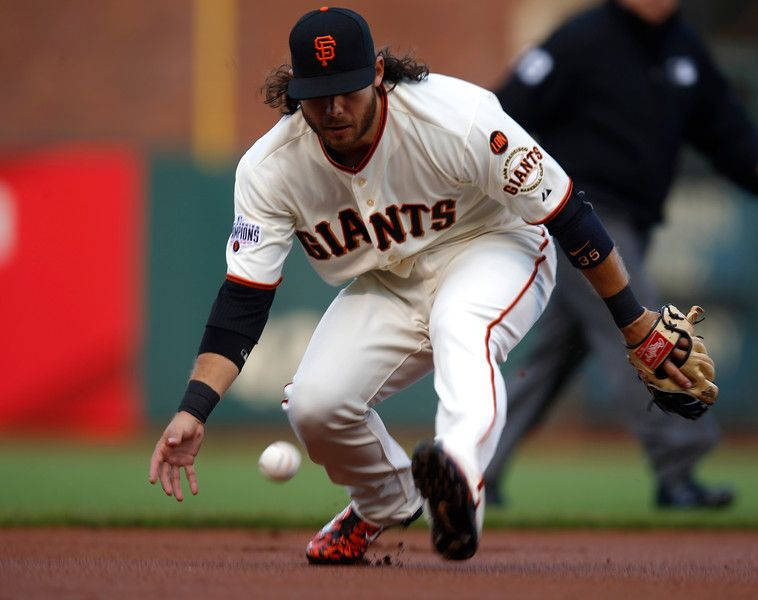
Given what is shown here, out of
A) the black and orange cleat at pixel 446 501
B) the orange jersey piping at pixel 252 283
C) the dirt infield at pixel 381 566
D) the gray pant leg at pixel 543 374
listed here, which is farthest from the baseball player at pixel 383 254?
the gray pant leg at pixel 543 374

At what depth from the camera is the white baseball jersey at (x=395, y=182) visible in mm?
4344

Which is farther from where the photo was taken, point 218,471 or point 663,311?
point 218,471

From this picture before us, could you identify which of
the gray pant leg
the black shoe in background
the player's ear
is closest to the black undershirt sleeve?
the player's ear

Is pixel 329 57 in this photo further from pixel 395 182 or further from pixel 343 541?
pixel 343 541

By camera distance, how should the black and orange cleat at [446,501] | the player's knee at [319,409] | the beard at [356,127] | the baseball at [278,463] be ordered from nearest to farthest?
the black and orange cleat at [446,501] → the beard at [356,127] → the player's knee at [319,409] → the baseball at [278,463]

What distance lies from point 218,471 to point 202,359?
421 cm

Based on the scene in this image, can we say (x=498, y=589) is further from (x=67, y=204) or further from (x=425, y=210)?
(x=67, y=204)

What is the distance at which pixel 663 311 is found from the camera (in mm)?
4508

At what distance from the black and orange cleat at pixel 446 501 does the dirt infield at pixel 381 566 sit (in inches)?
4.8

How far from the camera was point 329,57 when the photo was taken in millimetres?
4125

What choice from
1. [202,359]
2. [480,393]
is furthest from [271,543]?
[480,393]

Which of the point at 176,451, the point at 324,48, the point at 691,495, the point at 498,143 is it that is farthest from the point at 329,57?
the point at 691,495

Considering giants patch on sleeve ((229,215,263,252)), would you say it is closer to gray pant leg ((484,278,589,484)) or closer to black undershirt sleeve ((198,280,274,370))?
black undershirt sleeve ((198,280,274,370))

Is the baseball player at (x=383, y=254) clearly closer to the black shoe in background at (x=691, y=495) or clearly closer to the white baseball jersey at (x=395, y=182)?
the white baseball jersey at (x=395, y=182)
